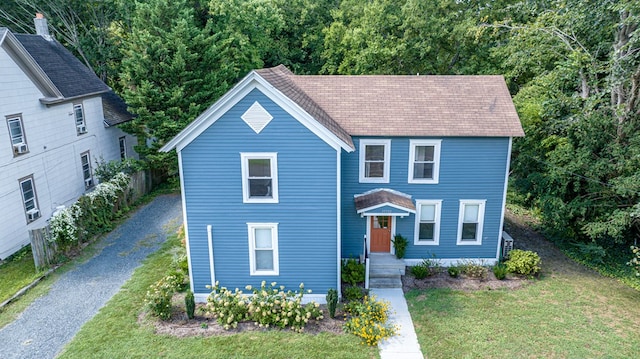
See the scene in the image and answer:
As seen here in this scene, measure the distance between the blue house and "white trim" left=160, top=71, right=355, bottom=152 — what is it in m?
0.04

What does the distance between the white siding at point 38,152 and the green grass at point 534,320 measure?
16.6 m

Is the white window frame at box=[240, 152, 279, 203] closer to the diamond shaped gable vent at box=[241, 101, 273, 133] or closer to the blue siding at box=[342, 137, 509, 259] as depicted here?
the diamond shaped gable vent at box=[241, 101, 273, 133]

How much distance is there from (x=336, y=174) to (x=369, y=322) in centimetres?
461

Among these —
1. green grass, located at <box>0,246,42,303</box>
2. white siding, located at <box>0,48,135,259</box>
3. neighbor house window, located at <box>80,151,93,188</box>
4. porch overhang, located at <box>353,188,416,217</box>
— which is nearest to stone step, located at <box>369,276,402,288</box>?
porch overhang, located at <box>353,188,416,217</box>

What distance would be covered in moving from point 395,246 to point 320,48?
73.7 feet

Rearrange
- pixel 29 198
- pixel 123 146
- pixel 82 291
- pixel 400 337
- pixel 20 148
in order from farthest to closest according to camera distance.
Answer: pixel 123 146, pixel 29 198, pixel 20 148, pixel 82 291, pixel 400 337

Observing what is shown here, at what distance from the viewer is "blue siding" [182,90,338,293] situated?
12266 millimetres

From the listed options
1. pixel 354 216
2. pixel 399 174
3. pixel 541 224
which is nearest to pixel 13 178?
pixel 354 216

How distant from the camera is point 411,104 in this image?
15.9 m

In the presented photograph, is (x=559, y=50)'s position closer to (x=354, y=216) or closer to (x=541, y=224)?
(x=541, y=224)

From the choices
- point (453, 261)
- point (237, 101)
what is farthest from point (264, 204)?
point (453, 261)

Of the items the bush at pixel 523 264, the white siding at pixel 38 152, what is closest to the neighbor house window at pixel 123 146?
the white siding at pixel 38 152

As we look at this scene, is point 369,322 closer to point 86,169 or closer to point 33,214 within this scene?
point 33,214

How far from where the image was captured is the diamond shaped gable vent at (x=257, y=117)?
12016 millimetres
